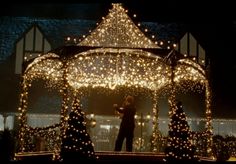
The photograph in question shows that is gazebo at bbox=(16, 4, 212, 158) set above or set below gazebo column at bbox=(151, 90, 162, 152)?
above

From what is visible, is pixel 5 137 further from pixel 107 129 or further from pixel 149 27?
pixel 149 27

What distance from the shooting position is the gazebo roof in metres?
16.2

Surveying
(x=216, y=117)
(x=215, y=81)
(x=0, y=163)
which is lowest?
(x=0, y=163)

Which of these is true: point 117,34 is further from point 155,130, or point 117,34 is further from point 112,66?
point 155,130

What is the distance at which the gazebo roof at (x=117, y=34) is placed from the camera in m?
16.2

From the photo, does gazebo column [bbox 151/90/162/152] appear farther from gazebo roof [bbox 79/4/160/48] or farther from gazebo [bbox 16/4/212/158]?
gazebo roof [bbox 79/4/160/48]

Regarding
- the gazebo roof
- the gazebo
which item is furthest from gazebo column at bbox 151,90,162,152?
the gazebo roof

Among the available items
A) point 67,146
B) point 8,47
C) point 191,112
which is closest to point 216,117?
point 191,112

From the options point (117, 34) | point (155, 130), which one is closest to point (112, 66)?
point (117, 34)

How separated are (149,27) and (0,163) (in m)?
19.6

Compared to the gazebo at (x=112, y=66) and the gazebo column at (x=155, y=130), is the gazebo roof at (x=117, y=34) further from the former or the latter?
the gazebo column at (x=155, y=130)

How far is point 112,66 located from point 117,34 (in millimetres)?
2691

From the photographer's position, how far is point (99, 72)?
64.3 ft

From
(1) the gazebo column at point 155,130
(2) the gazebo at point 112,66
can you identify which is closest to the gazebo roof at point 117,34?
(2) the gazebo at point 112,66
